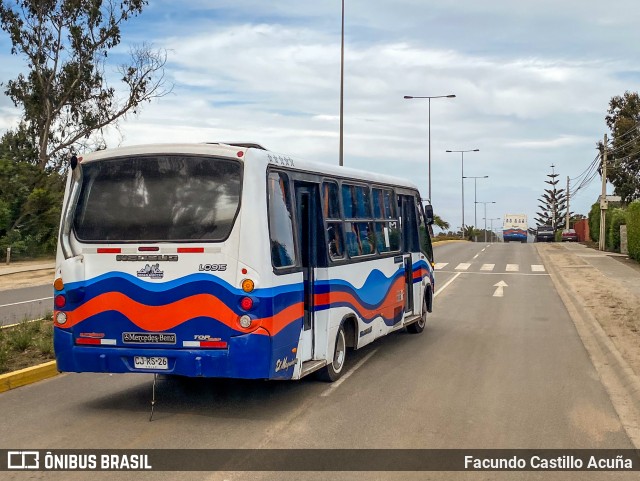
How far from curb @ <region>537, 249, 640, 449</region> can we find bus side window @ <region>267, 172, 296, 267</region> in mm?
3759

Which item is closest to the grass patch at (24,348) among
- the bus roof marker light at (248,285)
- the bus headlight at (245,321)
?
the bus headlight at (245,321)

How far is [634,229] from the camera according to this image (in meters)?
32.5

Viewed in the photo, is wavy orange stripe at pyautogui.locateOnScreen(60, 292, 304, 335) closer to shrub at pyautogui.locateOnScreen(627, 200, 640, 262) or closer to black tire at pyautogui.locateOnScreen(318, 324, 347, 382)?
black tire at pyautogui.locateOnScreen(318, 324, 347, 382)

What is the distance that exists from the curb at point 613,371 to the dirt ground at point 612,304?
0.14 metres

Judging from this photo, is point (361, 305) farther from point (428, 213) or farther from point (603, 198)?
point (603, 198)

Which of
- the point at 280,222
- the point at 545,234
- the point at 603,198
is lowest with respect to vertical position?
the point at 545,234

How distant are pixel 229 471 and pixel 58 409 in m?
2.85

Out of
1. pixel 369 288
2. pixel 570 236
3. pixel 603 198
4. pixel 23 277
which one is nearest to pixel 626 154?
pixel 570 236

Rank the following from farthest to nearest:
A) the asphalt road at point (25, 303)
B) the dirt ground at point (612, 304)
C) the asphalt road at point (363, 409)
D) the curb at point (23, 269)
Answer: the curb at point (23, 269), the asphalt road at point (25, 303), the dirt ground at point (612, 304), the asphalt road at point (363, 409)

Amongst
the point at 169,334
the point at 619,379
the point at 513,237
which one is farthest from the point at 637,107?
the point at 169,334

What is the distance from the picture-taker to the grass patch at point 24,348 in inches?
377

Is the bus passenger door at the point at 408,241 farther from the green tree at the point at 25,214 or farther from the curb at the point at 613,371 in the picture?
the green tree at the point at 25,214

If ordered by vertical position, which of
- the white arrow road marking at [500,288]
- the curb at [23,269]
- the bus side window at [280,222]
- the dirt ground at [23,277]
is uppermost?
the bus side window at [280,222]

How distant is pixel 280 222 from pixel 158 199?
1.27 metres
